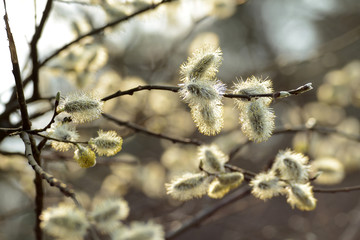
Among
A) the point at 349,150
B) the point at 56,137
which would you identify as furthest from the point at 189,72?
the point at 349,150

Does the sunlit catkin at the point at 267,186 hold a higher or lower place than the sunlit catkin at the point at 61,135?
lower

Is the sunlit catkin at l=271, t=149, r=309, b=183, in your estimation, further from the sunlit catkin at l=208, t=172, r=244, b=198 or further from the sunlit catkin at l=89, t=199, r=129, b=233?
the sunlit catkin at l=89, t=199, r=129, b=233

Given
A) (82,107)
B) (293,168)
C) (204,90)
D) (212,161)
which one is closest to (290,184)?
(293,168)

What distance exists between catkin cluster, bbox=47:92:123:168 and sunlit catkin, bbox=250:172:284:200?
0.59m

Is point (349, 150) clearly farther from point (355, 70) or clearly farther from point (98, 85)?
point (98, 85)

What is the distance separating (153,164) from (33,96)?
1.66 meters

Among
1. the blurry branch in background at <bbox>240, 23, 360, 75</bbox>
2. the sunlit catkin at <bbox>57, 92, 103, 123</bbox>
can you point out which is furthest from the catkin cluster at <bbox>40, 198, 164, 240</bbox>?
the blurry branch in background at <bbox>240, 23, 360, 75</bbox>

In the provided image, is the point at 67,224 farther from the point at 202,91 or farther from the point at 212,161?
the point at 202,91

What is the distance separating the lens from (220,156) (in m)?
1.51

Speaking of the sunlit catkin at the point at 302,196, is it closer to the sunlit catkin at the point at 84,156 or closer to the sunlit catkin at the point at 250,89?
the sunlit catkin at the point at 250,89

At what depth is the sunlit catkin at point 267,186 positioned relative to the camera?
142 centimetres

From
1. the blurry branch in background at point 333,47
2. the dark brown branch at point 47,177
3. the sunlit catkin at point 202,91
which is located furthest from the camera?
the blurry branch in background at point 333,47

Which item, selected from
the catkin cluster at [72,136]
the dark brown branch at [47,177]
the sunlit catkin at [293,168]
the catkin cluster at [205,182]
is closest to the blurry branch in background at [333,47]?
the sunlit catkin at [293,168]

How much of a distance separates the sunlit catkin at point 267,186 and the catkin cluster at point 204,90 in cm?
33
